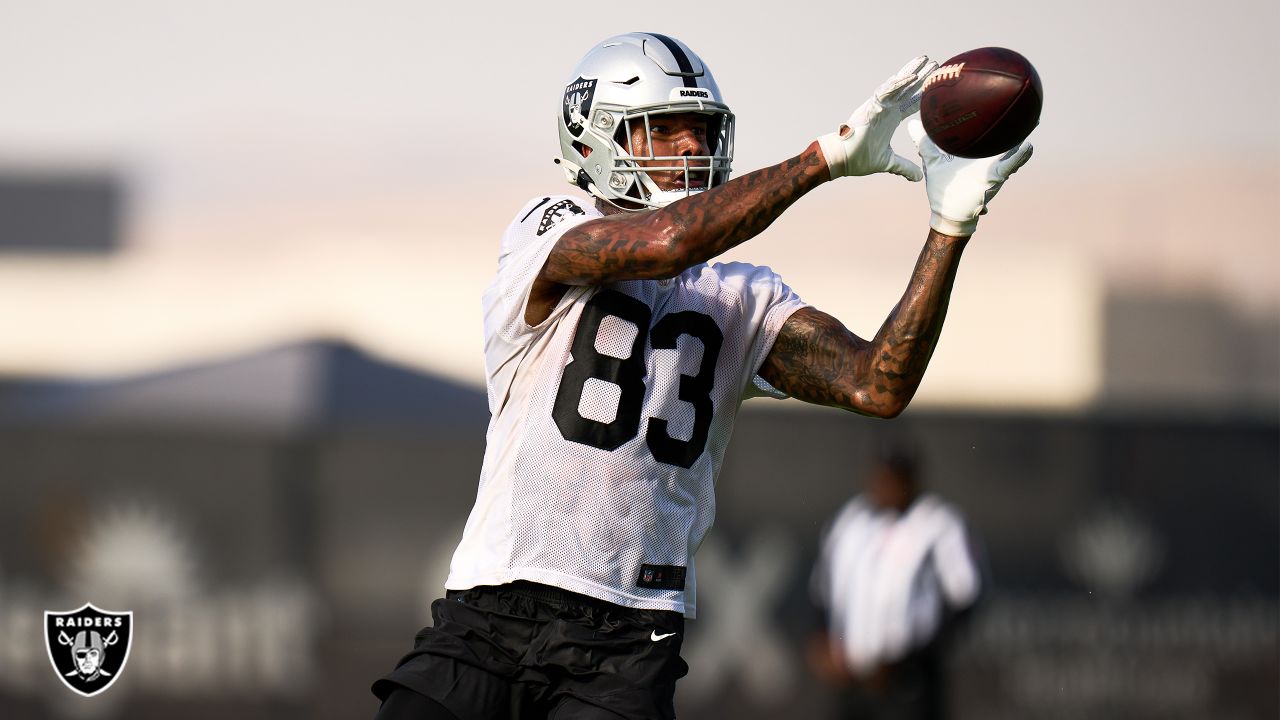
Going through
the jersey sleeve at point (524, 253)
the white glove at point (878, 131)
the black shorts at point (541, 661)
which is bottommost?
the black shorts at point (541, 661)

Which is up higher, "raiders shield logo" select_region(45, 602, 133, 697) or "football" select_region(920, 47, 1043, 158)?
"football" select_region(920, 47, 1043, 158)

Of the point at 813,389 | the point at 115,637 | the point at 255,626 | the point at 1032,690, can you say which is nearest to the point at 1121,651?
the point at 1032,690

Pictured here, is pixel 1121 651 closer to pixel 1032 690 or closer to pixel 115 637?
pixel 1032 690

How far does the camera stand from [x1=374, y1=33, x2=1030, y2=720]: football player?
2934mm

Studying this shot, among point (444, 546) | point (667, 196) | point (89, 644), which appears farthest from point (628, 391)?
point (444, 546)

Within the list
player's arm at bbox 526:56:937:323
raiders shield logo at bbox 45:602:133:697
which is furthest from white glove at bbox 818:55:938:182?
raiders shield logo at bbox 45:602:133:697

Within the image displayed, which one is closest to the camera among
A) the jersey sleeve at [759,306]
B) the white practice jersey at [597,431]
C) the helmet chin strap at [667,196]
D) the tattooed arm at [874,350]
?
the white practice jersey at [597,431]

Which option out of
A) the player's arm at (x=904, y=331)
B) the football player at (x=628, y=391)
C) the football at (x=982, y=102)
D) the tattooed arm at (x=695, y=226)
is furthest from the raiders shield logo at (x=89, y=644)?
the football at (x=982, y=102)

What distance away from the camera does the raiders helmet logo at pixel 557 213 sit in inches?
124

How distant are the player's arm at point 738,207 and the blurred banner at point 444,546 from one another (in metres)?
6.06

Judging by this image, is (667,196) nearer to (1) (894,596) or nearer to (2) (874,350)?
(2) (874,350)

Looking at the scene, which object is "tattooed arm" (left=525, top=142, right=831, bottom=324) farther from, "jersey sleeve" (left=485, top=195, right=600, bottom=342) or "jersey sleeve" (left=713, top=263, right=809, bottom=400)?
"jersey sleeve" (left=713, top=263, right=809, bottom=400)

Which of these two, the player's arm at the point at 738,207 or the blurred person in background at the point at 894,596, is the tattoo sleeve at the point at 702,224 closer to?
the player's arm at the point at 738,207

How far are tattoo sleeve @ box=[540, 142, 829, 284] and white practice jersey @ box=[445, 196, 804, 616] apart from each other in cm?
18
